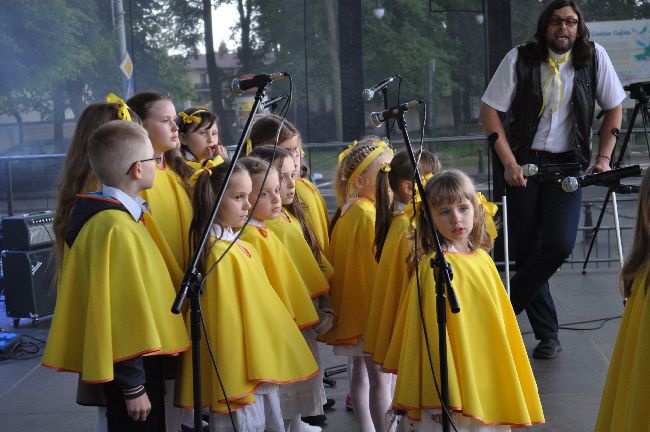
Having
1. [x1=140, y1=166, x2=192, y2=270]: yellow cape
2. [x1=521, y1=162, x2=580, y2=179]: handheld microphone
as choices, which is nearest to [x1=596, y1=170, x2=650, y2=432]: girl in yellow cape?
[x1=140, y1=166, x2=192, y2=270]: yellow cape

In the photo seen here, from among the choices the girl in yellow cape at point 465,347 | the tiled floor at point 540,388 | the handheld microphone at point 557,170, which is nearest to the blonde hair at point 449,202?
the girl in yellow cape at point 465,347

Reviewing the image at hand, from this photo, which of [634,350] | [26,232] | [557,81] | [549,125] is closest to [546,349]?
[549,125]

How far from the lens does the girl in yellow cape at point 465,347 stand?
3.54 m

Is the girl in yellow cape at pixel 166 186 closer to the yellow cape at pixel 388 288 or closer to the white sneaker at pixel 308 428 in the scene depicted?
the yellow cape at pixel 388 288

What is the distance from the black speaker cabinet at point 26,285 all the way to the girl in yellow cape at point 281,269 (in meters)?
3.51

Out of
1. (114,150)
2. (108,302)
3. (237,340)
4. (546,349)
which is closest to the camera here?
(108,302)

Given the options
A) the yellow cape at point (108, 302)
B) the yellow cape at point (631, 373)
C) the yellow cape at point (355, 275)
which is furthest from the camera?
the yellow cape at point (355, 275)

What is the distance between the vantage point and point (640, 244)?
303 cm

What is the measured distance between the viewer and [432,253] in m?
3.75

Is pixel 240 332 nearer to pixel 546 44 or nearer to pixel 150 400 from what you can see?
pixel 150 400

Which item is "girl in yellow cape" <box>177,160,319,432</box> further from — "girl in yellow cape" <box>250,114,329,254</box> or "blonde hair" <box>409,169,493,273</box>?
"girl in yellow cape" <box>250,114,329,254</box>

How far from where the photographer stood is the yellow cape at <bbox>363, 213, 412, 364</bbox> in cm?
417

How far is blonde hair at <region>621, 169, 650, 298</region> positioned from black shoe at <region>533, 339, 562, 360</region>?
287 centimetres

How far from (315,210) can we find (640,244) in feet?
7.49
